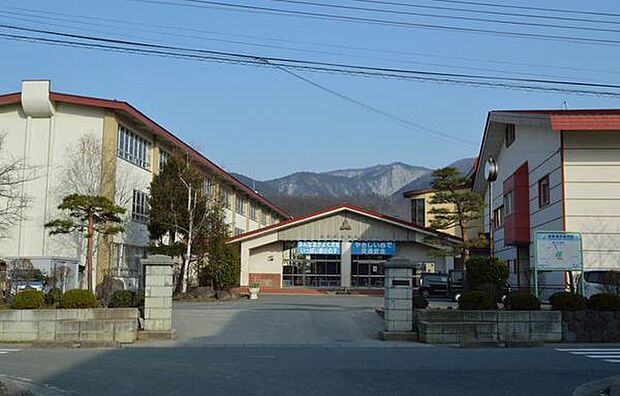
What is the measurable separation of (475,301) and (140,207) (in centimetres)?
2454

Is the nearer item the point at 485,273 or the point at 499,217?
the point at 485,273

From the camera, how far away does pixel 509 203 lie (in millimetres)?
36156

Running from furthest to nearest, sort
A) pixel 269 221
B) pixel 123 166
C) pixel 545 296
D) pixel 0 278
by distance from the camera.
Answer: pixel 269 221, pixel 123 166, pixel 545 296, pixel 0 278

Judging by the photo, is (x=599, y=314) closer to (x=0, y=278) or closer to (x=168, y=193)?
(x=0, y=278)

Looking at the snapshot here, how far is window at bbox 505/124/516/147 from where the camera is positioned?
3526 cm

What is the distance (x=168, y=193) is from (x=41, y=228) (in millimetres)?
6587

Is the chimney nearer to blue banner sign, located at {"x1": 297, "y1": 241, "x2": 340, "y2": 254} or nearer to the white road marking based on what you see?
blue banner sign, located at {"x1": 297, "y1": 241, "x2": 340, "y2": 254}

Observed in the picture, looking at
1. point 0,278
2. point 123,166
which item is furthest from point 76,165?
point 0,278

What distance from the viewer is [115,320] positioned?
17.5 meters

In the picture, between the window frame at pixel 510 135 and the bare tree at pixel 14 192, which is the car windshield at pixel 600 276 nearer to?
the window frame at pixel 510 135

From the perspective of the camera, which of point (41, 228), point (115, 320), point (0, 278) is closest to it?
point (115, 320)

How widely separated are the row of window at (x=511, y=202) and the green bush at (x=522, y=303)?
11538mm

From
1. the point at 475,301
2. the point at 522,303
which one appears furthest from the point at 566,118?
the point at 475,301

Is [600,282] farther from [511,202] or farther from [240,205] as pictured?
[240,205]
